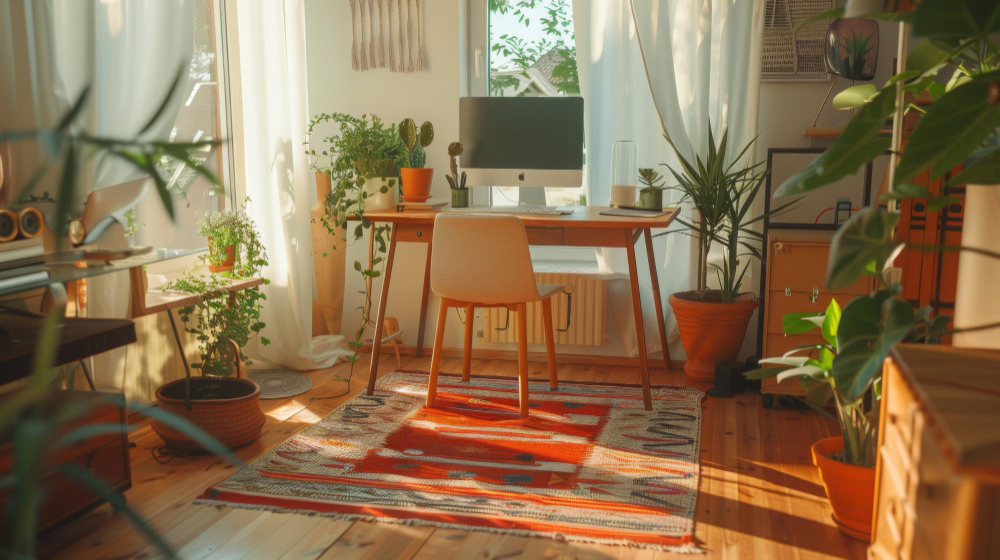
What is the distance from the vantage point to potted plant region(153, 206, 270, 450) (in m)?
2.67

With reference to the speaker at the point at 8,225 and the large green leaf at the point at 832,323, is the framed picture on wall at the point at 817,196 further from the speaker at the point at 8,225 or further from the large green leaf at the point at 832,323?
the speaker at the point at 8,225

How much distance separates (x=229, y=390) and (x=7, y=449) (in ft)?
3.20

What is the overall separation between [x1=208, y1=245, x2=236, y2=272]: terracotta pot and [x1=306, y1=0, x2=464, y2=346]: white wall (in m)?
0.90

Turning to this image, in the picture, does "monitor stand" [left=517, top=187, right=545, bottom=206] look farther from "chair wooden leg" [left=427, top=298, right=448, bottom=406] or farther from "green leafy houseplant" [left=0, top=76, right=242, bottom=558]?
"green leafy houseplant" [left=0, top=76, right=242, bottom=558]

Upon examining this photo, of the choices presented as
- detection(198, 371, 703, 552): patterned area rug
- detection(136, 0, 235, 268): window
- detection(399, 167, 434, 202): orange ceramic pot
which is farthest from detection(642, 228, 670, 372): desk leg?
detection(136, 0, 235, 268): window

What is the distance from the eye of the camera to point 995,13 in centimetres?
115

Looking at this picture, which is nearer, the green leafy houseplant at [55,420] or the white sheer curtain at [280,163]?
the green leafy houseplant at [55,420]

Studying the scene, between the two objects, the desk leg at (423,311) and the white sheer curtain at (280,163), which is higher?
the white sheer curtain at (280,163)

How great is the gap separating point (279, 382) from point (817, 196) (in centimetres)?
250

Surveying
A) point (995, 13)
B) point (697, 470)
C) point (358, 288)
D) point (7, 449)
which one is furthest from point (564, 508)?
point (358, 288)

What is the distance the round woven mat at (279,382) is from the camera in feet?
11.2

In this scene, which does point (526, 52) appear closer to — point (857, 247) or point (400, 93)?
point (400, 93)

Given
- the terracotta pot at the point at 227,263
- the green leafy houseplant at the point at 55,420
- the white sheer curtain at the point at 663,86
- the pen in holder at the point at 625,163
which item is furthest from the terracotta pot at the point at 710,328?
the green leafy houseplant at the point at 55,420

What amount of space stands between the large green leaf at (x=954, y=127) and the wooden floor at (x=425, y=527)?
1154 mm
